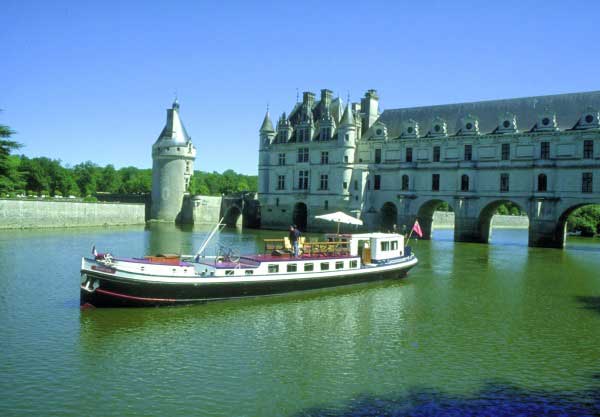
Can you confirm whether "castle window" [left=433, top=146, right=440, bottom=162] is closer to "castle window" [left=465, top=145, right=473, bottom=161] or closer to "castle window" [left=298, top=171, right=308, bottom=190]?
"castle window" [left=465, top=145, right=473, bottom=161]

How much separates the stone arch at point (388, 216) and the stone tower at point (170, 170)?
31281mm

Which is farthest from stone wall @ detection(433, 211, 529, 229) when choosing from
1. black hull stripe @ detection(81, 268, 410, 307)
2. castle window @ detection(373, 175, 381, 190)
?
black hull stripe @ detection(81, 268, 410, 307)

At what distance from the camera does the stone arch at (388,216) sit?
2648 inches

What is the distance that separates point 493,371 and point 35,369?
1206cm

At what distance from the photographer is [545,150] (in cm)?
5425

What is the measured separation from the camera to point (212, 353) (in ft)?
54.1

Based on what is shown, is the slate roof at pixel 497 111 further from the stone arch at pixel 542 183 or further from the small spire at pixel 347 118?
the stone arch at pixel 542 183

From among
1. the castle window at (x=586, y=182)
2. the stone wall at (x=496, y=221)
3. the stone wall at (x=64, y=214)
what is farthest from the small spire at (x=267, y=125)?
the castle window at (x=586, y=182)

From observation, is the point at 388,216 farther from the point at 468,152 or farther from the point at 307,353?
the point at 307,353

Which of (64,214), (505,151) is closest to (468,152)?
(505,151)

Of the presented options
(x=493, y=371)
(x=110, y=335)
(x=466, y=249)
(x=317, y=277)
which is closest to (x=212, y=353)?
(x=110, y=335)

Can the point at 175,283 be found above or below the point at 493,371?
above

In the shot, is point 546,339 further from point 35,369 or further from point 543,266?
point 543,266

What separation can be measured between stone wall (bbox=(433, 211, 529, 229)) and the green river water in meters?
69.1
